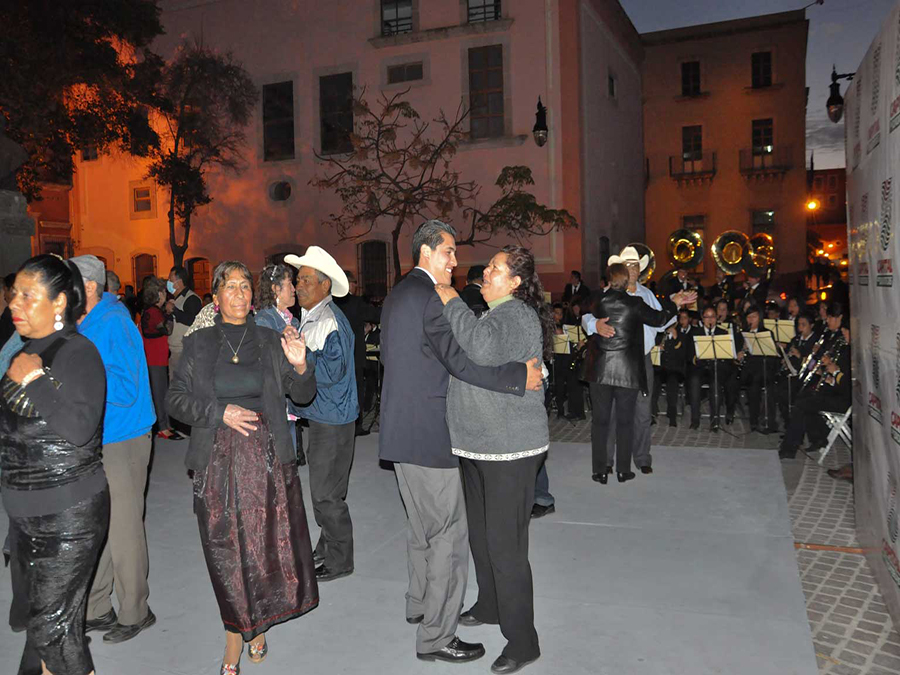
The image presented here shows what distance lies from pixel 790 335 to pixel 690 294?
387 centimetres

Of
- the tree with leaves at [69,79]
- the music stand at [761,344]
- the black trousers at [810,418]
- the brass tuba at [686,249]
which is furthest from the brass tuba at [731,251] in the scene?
the tree with leaves at [69,79]

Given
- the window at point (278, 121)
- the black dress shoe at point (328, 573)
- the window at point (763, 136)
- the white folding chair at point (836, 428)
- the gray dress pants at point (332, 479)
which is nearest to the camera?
the gray dress pants at point (332, 479)

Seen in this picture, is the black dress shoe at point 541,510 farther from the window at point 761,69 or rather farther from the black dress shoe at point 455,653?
the window at point 761,69

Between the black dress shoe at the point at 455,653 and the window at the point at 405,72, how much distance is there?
60.2 feet

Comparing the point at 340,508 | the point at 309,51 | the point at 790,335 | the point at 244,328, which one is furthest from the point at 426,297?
the point at 309,51

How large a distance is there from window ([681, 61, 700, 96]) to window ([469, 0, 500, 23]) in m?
13.1

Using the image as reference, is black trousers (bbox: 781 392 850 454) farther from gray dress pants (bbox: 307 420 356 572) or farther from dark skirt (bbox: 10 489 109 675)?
dark skirt (bbox: 10 489 109 675)

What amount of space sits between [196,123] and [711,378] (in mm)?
16584

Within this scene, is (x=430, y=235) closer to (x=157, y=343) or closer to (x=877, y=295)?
(x=877, y=295)

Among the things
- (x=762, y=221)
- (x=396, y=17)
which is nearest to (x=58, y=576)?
(x=396, y=17)

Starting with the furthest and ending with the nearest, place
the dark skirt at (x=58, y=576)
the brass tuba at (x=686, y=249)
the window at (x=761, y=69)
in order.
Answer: the window at (x=761, y=69) < the brass tuba at (x=686, y=249) < the dark skirt at (x=58, y=576)

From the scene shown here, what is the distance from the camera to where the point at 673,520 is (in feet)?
19.8

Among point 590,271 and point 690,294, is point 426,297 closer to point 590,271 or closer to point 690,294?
point 690,294

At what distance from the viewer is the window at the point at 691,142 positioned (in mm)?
29797
